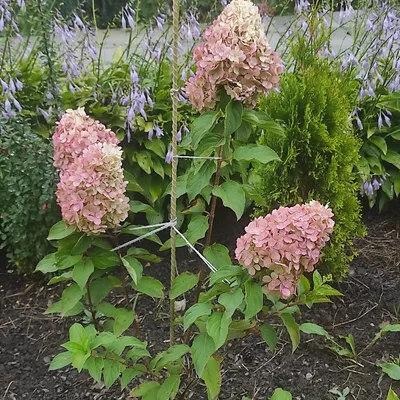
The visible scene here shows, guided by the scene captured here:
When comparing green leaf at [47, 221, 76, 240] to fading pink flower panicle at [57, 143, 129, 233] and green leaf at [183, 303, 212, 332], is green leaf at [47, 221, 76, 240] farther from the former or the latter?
green leaf at [183, 303, 212, 332]

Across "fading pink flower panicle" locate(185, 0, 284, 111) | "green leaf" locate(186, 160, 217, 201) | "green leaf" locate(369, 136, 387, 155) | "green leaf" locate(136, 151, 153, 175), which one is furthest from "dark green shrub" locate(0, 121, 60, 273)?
"green leaf" locate(369, 136, 387, 155)

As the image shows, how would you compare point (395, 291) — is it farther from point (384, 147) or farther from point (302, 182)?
point (384, 147)

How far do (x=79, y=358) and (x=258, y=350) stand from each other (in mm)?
1321

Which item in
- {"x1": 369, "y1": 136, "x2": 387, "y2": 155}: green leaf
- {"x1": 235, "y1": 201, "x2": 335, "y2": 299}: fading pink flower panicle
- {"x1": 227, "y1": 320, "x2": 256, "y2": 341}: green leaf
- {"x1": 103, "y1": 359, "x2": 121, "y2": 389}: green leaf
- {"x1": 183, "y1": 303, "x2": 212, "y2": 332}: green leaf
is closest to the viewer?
{"x1": 235, "y1": 201, "x2": 335, "y2": 299}: fading pink flower panicle

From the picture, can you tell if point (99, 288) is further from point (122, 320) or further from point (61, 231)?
point (61, 231)

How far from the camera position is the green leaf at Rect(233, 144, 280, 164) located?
66.8 inches

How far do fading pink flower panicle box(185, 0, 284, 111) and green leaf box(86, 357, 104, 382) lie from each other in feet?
2.94

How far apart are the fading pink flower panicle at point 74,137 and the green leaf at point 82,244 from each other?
0.25 meters

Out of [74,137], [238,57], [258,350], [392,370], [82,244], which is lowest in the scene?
[258,350]

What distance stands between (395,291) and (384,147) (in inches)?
44.6

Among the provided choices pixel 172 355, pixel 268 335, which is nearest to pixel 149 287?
pixel 172 355

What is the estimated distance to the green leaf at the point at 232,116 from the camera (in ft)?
5.36

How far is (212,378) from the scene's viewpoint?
1.83 m

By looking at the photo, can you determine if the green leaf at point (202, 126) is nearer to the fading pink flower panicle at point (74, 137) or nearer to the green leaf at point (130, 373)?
the fading pink flower panicle at point (74, 137)
